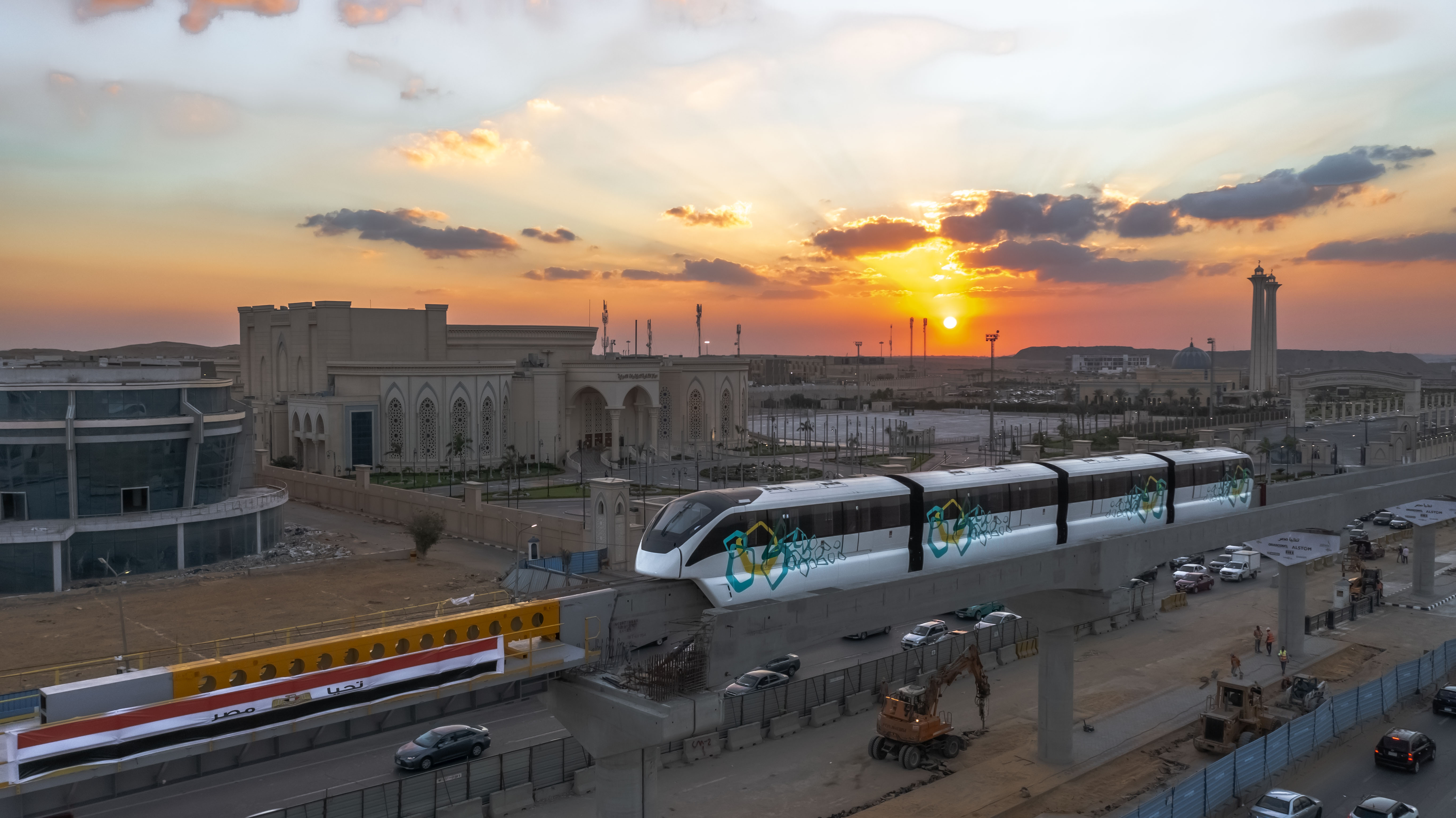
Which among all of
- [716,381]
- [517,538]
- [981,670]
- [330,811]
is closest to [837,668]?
[981,670]

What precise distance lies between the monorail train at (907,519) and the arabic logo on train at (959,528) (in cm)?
3

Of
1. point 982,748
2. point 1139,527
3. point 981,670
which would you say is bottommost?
point 982,748

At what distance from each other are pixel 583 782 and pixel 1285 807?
14.7m

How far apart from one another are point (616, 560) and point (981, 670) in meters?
17.0

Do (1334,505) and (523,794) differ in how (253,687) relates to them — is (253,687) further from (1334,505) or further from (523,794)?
(1334,505)

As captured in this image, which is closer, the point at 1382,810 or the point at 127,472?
the point at 1382,810

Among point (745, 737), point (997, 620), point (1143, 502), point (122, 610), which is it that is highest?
point (1143, 502)

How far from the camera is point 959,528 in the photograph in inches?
933

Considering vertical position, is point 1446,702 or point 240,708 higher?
point 240,708

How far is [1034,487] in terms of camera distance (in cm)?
2562

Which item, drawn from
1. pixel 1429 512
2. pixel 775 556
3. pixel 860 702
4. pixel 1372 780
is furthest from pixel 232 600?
pixel 1429 512

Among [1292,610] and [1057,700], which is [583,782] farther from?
[1292,610]

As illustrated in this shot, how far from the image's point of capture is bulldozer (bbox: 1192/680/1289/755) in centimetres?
2411

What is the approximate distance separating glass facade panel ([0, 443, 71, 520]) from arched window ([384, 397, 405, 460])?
1119 inches
